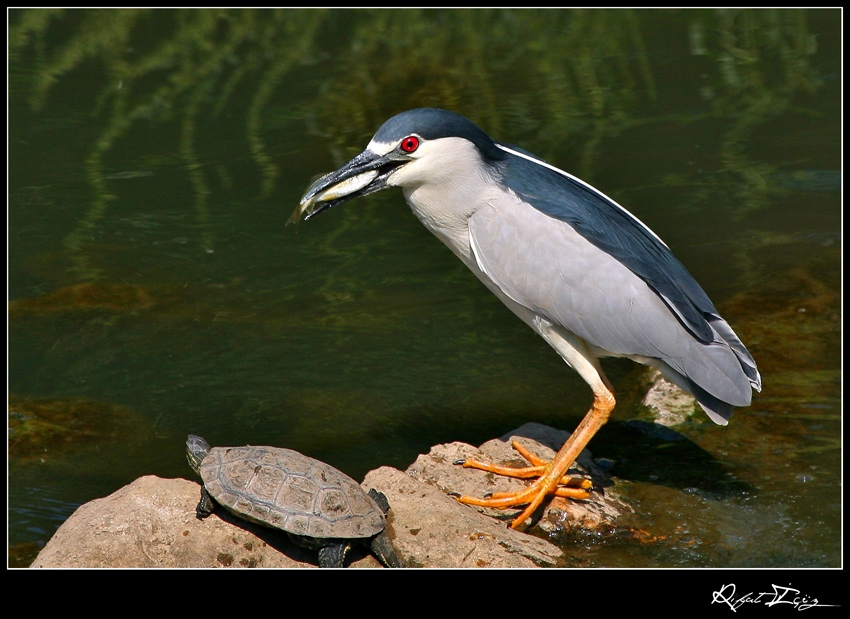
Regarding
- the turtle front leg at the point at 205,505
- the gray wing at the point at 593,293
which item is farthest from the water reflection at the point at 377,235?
the turtle front leg at the point at 205,505

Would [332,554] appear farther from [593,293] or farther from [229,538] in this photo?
[593,293]

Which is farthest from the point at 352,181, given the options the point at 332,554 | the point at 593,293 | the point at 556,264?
the point at 332,554

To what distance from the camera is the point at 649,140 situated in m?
9.88

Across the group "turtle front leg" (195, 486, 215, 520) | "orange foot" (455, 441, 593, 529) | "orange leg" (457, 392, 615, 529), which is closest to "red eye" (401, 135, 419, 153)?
"orange leg" (457, 392, 615, 529)

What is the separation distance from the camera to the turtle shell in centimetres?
423

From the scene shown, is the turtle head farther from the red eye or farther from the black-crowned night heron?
the red eye

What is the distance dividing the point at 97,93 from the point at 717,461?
8.16 metres

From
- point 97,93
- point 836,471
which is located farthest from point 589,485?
point 97,93

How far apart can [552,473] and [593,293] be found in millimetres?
973

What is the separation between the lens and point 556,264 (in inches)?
205

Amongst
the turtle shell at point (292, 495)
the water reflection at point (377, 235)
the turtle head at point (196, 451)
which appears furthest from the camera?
the water reflection at point (377, 235)

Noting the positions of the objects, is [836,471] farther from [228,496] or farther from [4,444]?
[4,444]

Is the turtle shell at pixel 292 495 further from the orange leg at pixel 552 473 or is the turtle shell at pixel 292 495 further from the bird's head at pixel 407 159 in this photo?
the bird's head at pixel 407 159

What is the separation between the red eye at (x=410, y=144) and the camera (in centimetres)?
505
